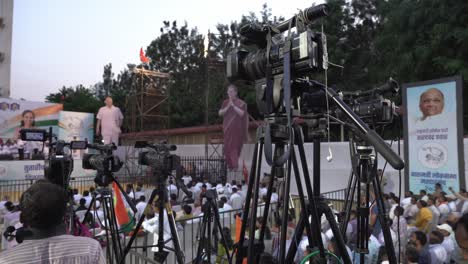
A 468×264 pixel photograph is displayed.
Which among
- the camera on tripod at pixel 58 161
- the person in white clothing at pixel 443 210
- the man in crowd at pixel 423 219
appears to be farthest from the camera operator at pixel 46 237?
the person in white clothing at pixel 443 210

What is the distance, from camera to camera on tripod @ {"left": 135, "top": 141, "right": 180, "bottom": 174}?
3100 mm

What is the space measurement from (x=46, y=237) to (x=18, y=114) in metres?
16.6

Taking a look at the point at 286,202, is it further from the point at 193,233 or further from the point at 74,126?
the point at 74,126

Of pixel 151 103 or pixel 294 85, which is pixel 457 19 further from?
pixel 294 85

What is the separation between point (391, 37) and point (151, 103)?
1165 centimetres

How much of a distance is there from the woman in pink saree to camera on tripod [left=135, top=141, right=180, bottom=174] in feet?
34.8

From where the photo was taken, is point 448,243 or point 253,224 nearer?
point 253,224

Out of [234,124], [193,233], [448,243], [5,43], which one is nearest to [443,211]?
[448,243]

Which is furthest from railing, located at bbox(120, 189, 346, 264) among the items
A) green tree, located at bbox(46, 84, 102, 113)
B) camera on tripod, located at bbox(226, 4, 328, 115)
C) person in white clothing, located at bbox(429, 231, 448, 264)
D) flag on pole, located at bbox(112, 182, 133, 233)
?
green tree, located at bbox(46, 84, 102, 113)

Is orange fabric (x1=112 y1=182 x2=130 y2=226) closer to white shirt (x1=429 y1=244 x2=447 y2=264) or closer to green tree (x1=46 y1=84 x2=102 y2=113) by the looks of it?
white shirt (x1=429 y1=244 x2=447 y2=264)

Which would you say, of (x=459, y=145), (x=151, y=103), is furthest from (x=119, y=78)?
(x=459, y=145)

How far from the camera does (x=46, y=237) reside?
1646mm

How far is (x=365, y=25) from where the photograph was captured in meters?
20.3

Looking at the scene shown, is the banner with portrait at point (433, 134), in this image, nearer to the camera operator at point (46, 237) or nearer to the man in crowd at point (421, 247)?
the man in crowd at point (421, 247)
